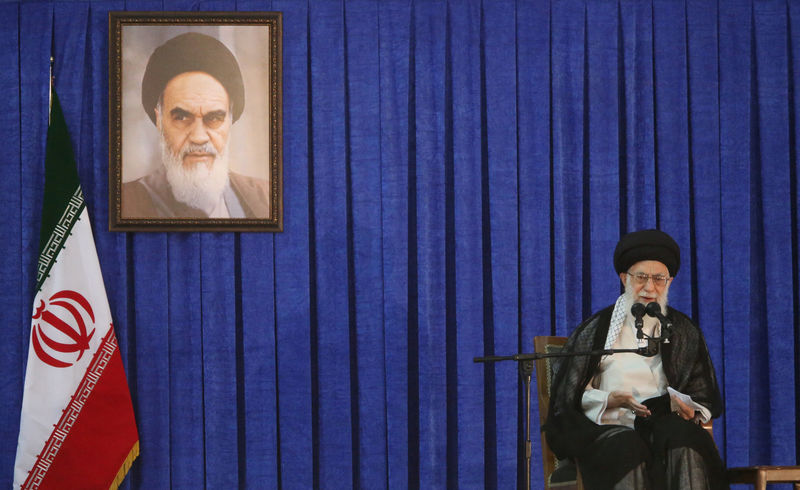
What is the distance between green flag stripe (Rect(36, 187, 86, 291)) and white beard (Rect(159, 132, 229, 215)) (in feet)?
1.53

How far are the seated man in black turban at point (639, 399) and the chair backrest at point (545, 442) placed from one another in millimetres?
92

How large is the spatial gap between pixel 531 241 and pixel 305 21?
1.60m

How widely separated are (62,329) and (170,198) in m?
0.82

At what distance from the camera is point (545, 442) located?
347 cm

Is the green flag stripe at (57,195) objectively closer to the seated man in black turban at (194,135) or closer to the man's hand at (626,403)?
the seated man in black turban at (194,135)

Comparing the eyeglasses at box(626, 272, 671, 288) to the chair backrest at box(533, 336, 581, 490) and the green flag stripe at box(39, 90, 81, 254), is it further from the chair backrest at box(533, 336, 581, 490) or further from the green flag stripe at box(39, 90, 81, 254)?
the green flag stripe at box(39, 90, 81, 254)

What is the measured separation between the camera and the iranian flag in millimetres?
4215

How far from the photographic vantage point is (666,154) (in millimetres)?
4551

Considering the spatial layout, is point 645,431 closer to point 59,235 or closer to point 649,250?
point 649,250

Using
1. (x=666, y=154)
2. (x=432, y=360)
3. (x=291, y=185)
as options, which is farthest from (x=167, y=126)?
(x=666, y=154)

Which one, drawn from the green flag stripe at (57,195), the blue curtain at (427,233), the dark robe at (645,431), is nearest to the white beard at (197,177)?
the blue curtain at (427,233)

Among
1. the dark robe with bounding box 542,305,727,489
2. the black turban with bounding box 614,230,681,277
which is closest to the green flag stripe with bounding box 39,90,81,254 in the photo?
the dark robe with bounding box 542,305,727,489

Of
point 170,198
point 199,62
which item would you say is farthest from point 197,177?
point 199,62

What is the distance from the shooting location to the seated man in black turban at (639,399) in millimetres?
3127
